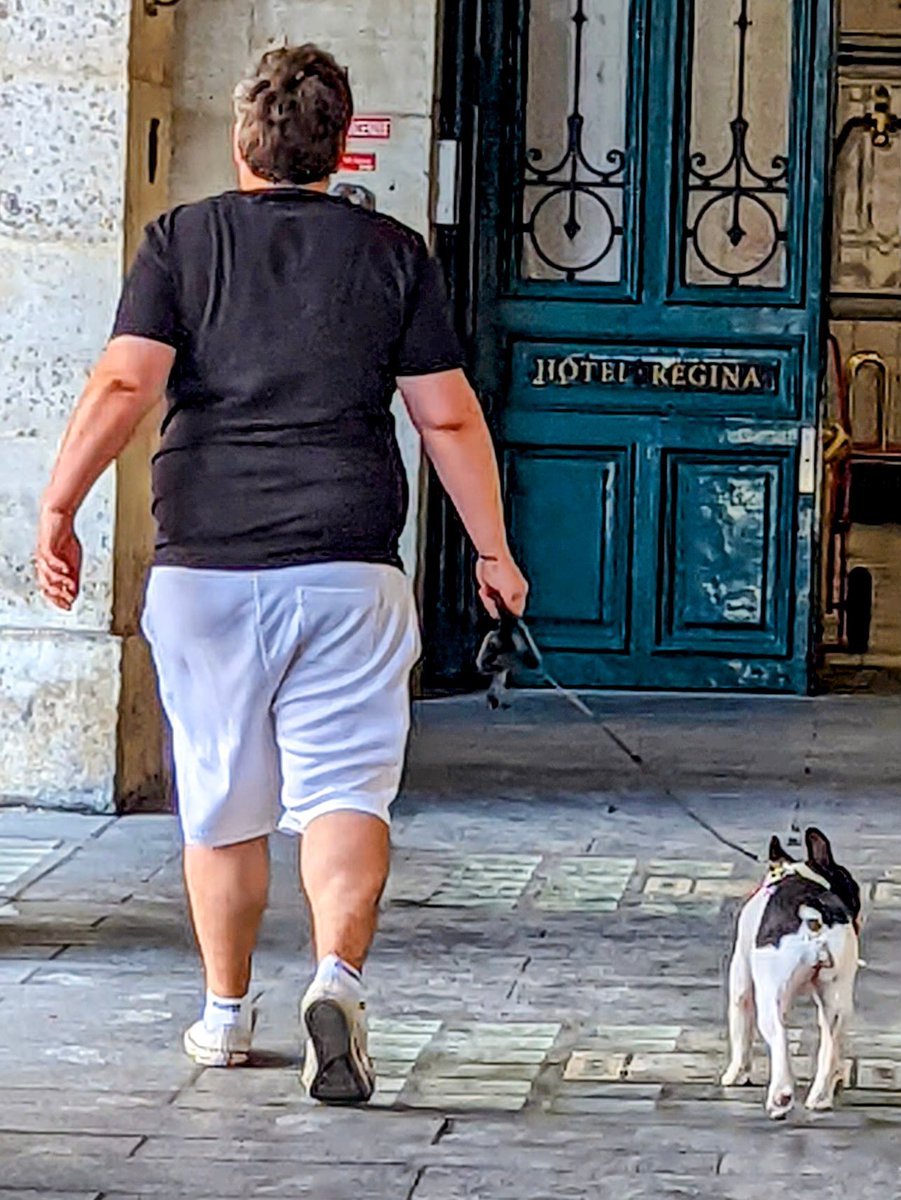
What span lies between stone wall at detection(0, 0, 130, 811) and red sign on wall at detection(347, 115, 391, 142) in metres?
2.91

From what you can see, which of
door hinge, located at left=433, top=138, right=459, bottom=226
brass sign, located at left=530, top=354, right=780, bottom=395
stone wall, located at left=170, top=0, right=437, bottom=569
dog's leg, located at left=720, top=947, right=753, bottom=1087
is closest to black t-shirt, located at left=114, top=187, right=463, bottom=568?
dog's leg, located at left=720, top=947, right=753, bottom=1087

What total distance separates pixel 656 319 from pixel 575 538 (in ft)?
3.19

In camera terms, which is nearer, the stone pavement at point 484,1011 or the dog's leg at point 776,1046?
the stone pavement at point 484,1011

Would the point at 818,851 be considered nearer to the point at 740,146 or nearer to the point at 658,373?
the point at 658,373

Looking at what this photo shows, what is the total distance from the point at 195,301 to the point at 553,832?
Result: 354 centimetres

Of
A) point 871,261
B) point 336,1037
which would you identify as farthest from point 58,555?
point 871,261

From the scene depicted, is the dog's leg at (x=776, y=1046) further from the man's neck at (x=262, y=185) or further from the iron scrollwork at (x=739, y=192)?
the iron scrollwork at (x=739, y=192)

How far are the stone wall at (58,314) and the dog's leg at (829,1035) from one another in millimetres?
3710

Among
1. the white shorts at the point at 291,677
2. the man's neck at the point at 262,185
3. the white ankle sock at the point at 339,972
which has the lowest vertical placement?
the white ankle sock at the point at 339,972

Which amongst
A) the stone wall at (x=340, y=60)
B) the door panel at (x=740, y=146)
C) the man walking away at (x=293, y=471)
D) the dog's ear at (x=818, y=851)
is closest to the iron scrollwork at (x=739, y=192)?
the door panel at (x=740, y=146)

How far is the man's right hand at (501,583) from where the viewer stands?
4.98 m

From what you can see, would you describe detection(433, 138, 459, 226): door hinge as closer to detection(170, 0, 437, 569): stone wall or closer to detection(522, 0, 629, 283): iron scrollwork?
detection(170, 0, 437, 569): stone wall

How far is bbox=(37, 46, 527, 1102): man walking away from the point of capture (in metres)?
4.91

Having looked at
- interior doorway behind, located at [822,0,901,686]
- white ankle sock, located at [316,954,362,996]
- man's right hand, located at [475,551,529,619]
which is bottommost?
white ankle sock, located at [316,954,362,996]
